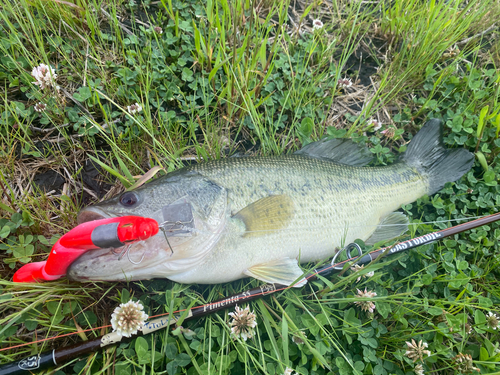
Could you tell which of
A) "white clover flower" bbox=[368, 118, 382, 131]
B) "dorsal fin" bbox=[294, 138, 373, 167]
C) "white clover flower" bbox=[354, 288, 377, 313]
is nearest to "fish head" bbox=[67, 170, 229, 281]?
"dorsal fin" bbox=[294, 138, 373, 167]

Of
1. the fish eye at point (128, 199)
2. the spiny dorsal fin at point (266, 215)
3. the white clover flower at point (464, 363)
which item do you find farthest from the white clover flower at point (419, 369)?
the fish eye at point (128, 199)

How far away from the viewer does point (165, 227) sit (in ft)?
6.35

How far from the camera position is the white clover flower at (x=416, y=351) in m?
2.07

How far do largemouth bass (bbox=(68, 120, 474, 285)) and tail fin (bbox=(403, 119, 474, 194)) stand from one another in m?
0.17

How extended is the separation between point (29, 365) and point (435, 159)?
3721 millimetres

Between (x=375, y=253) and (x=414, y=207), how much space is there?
974 millimetres

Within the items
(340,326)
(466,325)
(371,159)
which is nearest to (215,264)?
(340,326)

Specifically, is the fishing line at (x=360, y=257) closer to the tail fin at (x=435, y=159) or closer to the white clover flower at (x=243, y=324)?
the white clover flower at (x=243, y=324)

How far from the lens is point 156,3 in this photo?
3.27 metres

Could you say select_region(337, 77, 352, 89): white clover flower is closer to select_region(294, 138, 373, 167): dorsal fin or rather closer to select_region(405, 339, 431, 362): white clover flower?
select_region(294, 138, 373, 167): dorsal fin

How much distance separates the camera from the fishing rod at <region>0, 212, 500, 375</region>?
70.3 inches

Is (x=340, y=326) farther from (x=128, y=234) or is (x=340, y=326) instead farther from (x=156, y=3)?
(x=156, y=3)

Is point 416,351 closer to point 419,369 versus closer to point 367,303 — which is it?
point 419,369

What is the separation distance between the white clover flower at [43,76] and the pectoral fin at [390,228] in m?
3.30
